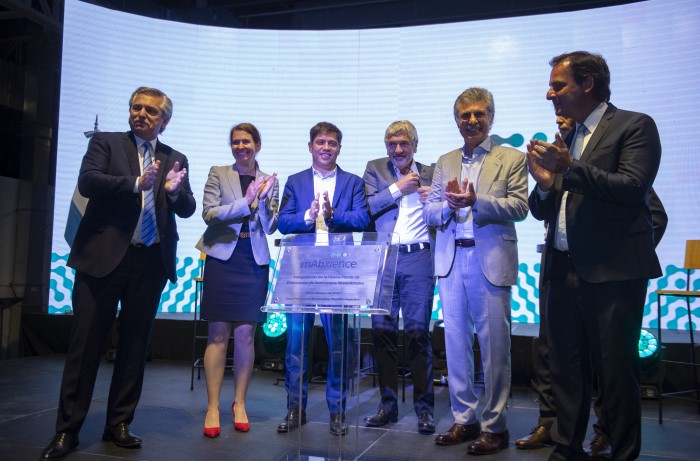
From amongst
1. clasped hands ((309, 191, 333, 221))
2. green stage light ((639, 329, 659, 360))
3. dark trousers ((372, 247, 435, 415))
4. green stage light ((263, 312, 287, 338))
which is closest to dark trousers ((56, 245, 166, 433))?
clasped hands ((309, 191, 333, 221))

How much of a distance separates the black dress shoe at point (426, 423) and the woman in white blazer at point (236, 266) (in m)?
0.94

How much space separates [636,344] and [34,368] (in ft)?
16.4

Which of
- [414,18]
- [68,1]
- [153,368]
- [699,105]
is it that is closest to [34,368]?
[153,368]

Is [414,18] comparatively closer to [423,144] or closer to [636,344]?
[423,144]

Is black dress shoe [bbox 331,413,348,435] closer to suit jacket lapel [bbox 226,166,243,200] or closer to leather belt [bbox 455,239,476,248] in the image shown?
leather belt [bbox 455,239,476,248]

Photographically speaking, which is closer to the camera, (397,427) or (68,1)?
(397,427)

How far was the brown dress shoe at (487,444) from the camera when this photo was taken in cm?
268

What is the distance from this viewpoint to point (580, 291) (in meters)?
2.10

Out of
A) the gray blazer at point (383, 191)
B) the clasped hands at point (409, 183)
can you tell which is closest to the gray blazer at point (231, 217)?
the gray blazer at point (383, 191)

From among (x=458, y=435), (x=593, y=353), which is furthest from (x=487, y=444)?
(x=593, y=353)

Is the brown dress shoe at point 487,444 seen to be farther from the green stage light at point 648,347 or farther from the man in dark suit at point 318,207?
the green stage light at point 648,347

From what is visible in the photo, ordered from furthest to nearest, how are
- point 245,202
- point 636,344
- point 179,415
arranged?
point 179,415 < point 245,202 < point 636,344

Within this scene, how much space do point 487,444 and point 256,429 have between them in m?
1.25

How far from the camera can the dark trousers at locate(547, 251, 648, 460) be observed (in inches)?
76.4
